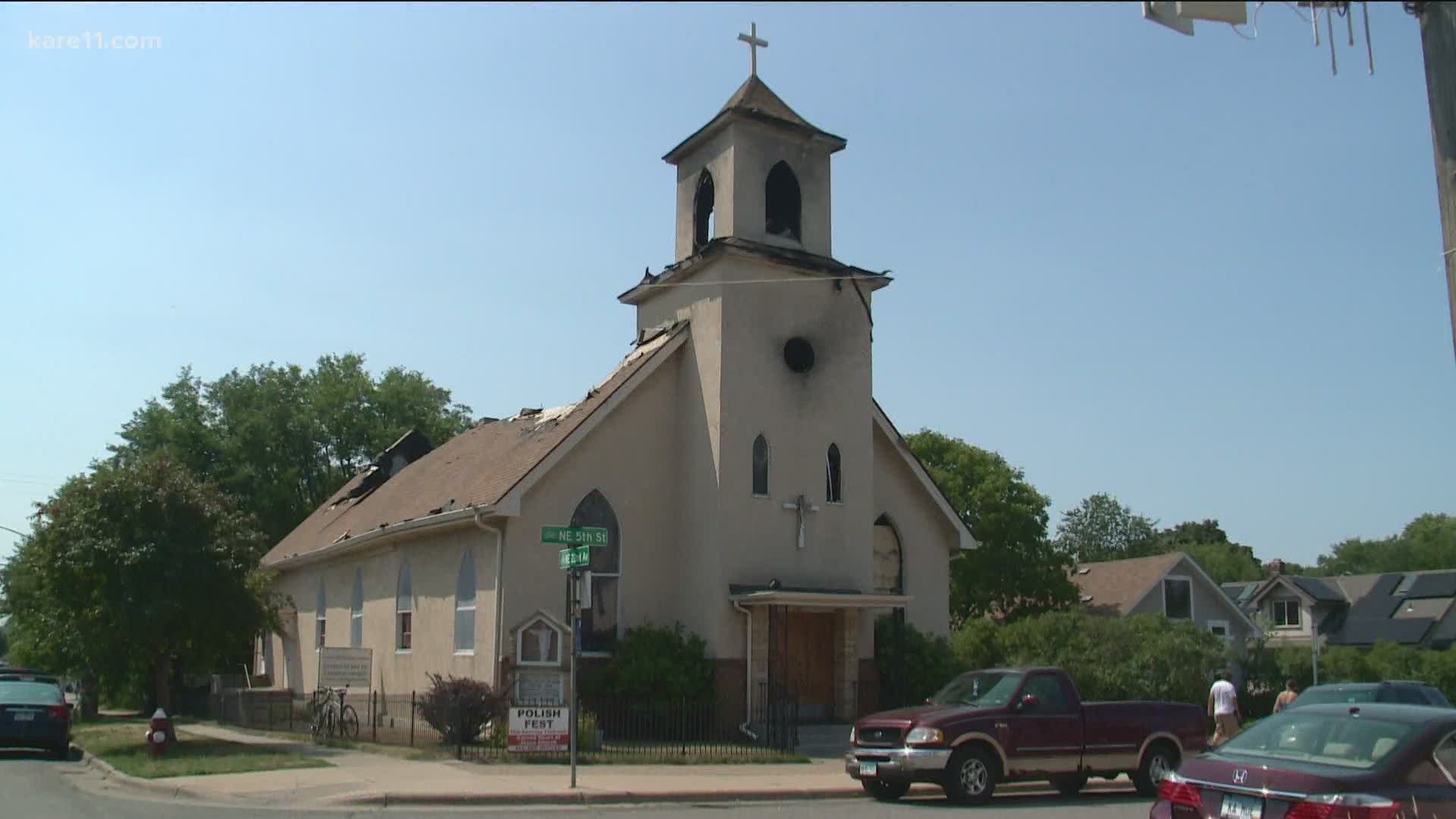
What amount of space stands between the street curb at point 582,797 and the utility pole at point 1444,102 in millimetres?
9981

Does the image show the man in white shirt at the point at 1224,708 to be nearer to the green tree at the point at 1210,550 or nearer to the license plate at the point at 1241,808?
the license plate at the point at 1241,808

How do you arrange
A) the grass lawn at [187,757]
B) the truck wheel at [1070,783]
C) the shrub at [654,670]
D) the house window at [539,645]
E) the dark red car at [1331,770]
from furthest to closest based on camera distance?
1. the house window at [539,645]
2. the shrub at [654,670]
3. the grass lawn at [187,757]
4. the truck wheel at [1070,783]
5. the dark red car at [1331,770]

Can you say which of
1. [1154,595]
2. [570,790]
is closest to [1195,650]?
[570,790]

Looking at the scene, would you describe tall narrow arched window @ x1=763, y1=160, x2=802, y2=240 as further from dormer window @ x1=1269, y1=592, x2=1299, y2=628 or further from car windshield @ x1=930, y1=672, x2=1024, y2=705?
dormer window @ x1=1269, y1=592, x2=1299, y2=628

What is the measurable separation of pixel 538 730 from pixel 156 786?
515cm

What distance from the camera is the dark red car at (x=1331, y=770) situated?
8867mm

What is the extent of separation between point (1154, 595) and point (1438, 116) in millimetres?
46683

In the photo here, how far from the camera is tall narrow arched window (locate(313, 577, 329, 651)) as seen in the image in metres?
34.5

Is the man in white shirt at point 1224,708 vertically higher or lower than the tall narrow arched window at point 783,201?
lower

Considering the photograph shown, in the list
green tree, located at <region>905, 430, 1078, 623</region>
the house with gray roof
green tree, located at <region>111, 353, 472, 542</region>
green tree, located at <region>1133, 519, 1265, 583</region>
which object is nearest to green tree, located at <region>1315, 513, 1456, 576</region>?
green tree, located at <region>1133, 519, 1265, 583</region>

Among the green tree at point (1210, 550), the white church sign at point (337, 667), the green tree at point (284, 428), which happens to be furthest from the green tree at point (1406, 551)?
the white church sign at point (337, 667)

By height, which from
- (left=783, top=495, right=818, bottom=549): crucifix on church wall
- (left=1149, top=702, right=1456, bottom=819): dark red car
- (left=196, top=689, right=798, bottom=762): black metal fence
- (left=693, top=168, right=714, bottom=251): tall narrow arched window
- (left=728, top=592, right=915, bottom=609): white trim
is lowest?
(left=196, top=689, right=798, bottom=762): black metal fence

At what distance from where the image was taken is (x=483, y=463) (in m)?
28.6

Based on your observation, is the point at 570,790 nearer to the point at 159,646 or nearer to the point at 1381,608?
the point at 159,646
